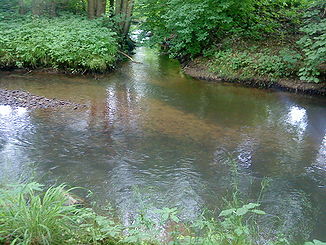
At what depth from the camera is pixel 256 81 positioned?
417 inches

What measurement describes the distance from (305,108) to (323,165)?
342cm

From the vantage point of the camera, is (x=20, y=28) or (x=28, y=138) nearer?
(x=28, y=138)

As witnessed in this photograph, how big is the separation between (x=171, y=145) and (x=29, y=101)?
421 centimetres

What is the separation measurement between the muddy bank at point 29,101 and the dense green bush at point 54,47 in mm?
2252

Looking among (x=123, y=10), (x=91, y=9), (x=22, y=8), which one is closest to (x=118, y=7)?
(x=123, y=10)

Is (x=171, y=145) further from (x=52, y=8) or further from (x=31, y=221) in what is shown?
(x=52, y=8)

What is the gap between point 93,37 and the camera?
38.2 ft

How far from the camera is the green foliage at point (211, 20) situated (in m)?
11.5

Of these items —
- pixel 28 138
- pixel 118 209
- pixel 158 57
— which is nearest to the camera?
pixel 118 209

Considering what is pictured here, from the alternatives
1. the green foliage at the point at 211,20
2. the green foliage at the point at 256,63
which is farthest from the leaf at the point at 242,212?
the green foliage at the point at 211,20

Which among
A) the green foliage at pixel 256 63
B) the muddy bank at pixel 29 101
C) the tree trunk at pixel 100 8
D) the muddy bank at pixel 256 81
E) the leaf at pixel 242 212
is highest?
the tree trunk at pixel 100 8

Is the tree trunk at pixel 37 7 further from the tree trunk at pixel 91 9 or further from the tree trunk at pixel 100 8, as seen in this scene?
the tree trunk at pixel 100 8

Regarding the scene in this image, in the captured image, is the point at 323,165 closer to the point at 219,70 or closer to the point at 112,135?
the point at 112,135

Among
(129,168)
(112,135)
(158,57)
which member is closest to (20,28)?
(158,57)
